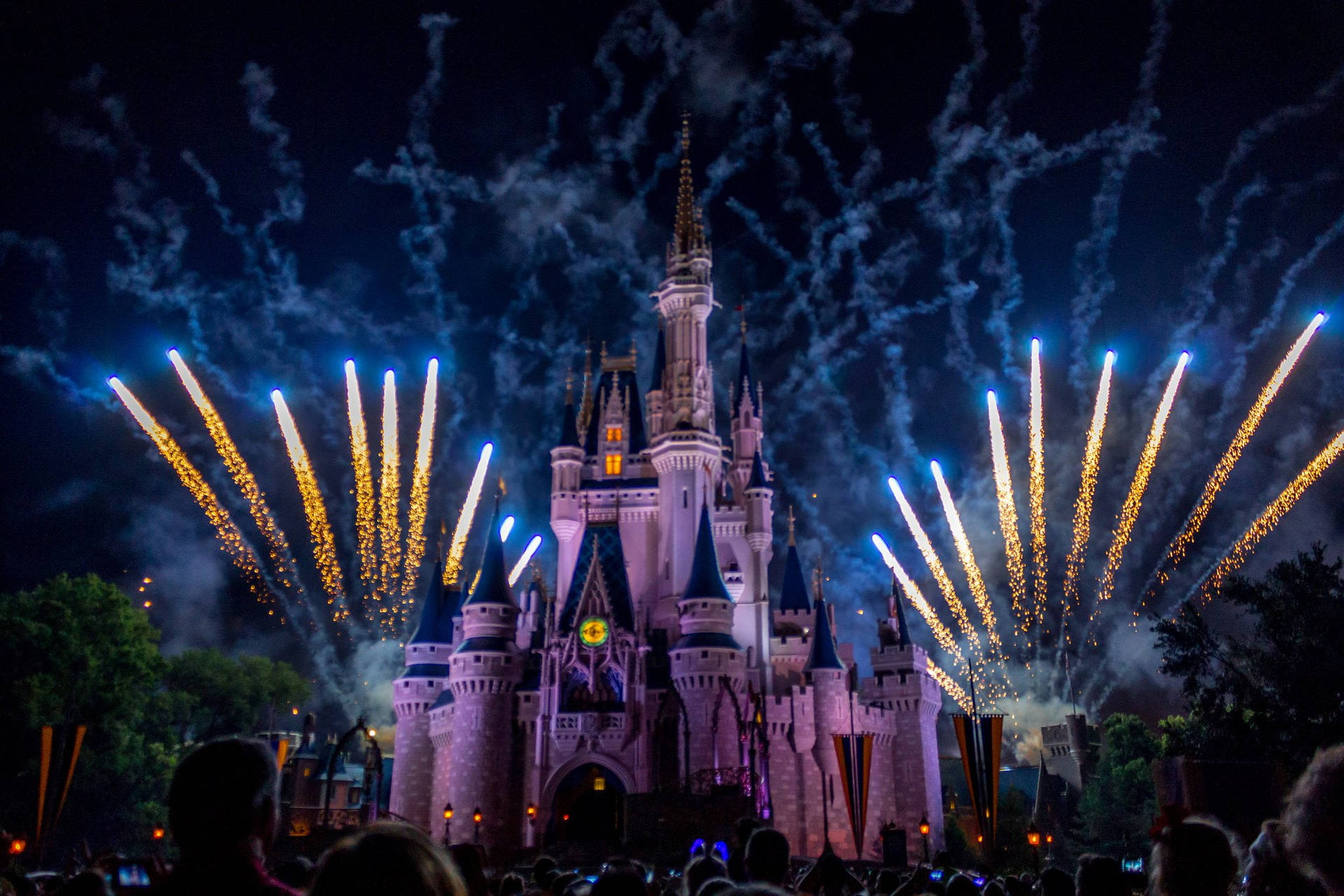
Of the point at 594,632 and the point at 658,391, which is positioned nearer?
the point at 594,632

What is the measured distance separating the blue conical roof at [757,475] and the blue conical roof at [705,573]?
9.44m

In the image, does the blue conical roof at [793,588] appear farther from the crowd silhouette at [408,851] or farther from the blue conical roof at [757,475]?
the crowd silhouette at [408,851]

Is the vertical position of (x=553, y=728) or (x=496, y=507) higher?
(x=496, y=507)

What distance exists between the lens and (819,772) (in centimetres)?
4856

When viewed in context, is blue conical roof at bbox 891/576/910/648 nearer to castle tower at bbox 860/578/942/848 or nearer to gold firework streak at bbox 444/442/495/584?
castle tower at bbox 860/578/942/848

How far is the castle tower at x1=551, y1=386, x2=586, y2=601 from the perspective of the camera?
58.2 meters

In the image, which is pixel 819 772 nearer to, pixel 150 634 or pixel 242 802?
pixel 150 634

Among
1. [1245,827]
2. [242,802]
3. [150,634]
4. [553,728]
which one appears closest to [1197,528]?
[1245,827]

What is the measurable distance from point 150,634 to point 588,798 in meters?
25.1

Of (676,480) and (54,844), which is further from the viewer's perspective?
(676,480)

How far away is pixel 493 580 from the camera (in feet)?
167

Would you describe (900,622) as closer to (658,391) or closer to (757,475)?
(757,475)

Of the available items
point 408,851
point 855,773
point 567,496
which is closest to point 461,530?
point 567,496

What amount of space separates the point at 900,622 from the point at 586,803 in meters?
18.6
